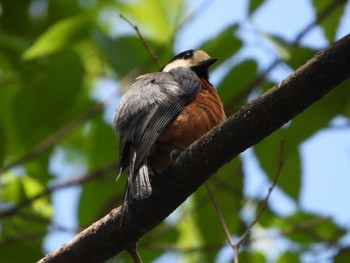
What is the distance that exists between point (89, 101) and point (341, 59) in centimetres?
334

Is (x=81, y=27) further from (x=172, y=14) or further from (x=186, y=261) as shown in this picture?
(x=186, y=261)

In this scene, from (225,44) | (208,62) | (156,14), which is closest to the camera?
(225,44)

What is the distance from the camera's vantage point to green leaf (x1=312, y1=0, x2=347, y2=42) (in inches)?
198

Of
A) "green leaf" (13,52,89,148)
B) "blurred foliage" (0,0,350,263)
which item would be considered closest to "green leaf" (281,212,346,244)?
"blurred foliage" (0,0,350,263)

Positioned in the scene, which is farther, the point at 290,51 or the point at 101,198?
the point at 101,198

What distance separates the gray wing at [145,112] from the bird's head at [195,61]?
18.7 inches

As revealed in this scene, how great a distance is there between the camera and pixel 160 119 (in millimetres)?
4391

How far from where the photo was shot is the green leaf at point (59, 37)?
498 cm

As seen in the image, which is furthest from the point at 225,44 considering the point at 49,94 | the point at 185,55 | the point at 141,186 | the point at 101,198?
the point at 141,186

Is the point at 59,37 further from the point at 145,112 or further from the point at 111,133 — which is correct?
the point at 145,112

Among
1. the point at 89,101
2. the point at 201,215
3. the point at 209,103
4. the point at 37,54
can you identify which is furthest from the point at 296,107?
the point at 89,101

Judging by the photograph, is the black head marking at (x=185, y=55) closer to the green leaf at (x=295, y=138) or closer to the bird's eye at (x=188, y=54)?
the bird's eye at (x=188, y=54)

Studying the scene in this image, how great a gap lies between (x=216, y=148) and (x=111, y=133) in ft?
6.58

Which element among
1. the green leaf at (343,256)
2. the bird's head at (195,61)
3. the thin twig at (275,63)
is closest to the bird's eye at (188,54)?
the bird's head at (195,61)
